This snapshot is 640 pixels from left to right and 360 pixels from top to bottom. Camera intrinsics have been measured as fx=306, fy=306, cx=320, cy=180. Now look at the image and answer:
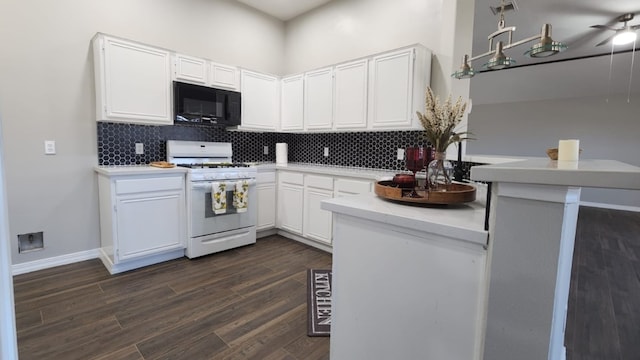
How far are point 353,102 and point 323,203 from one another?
225cm

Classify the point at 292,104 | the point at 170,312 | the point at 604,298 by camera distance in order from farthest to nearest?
the point at 292,104, the point at 604,298, the point at 170,312

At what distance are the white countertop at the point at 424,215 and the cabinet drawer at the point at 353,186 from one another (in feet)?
5.08

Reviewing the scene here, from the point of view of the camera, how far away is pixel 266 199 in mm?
3768

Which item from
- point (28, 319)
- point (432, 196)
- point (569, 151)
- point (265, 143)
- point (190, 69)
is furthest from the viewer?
point (265, 143)

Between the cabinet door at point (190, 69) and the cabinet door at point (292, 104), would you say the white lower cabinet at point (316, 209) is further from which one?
the cabinet door at point (190, 69)

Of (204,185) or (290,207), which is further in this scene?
(290,207)

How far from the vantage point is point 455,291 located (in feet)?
3.16

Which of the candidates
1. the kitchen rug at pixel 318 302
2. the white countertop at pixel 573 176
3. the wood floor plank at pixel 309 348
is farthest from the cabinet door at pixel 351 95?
the white countertop at pixel 573 176

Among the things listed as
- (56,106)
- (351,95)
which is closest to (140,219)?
(56,106)

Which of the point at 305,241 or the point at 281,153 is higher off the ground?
the point at 281,153

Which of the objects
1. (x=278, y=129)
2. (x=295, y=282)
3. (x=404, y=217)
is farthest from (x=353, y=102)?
(x=404, y=217)

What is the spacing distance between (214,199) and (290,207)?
37.2 inches

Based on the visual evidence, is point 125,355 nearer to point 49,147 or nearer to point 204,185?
point 204,185

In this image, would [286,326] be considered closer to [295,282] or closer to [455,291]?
[295,282]
